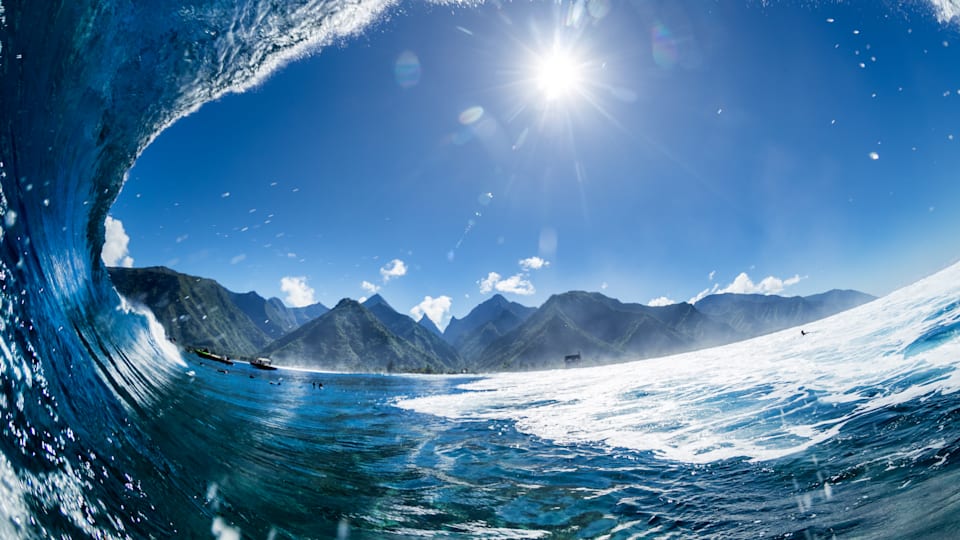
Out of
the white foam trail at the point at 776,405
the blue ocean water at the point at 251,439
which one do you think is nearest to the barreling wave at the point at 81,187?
the blue ocean water at the point at 251,439

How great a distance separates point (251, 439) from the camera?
483 inches

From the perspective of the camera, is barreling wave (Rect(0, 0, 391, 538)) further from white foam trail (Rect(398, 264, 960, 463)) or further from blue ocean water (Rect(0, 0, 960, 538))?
white foam trail (Rect(398, 264, 960, 463))

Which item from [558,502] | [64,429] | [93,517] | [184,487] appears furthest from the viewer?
[558,502]

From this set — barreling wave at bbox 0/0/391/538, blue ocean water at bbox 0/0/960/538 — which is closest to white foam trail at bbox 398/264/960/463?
blue ocean water at bbox 0/0/960/538

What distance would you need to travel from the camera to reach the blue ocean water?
5035mm

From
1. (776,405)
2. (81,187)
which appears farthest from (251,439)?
(776,405)

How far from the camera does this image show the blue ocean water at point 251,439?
5035 millimetres

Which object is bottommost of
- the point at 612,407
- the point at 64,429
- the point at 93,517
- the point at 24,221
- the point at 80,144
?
the point at 612,407

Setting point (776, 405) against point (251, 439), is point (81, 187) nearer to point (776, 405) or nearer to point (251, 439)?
point (251, 439)

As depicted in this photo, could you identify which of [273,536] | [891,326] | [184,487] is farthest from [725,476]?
[891,326]

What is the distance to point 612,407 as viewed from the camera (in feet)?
71.4

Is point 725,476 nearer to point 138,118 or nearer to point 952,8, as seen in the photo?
point 952,8

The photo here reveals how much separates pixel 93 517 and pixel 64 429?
261cm

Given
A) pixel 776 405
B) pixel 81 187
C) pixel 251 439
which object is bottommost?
pixel 776 405
